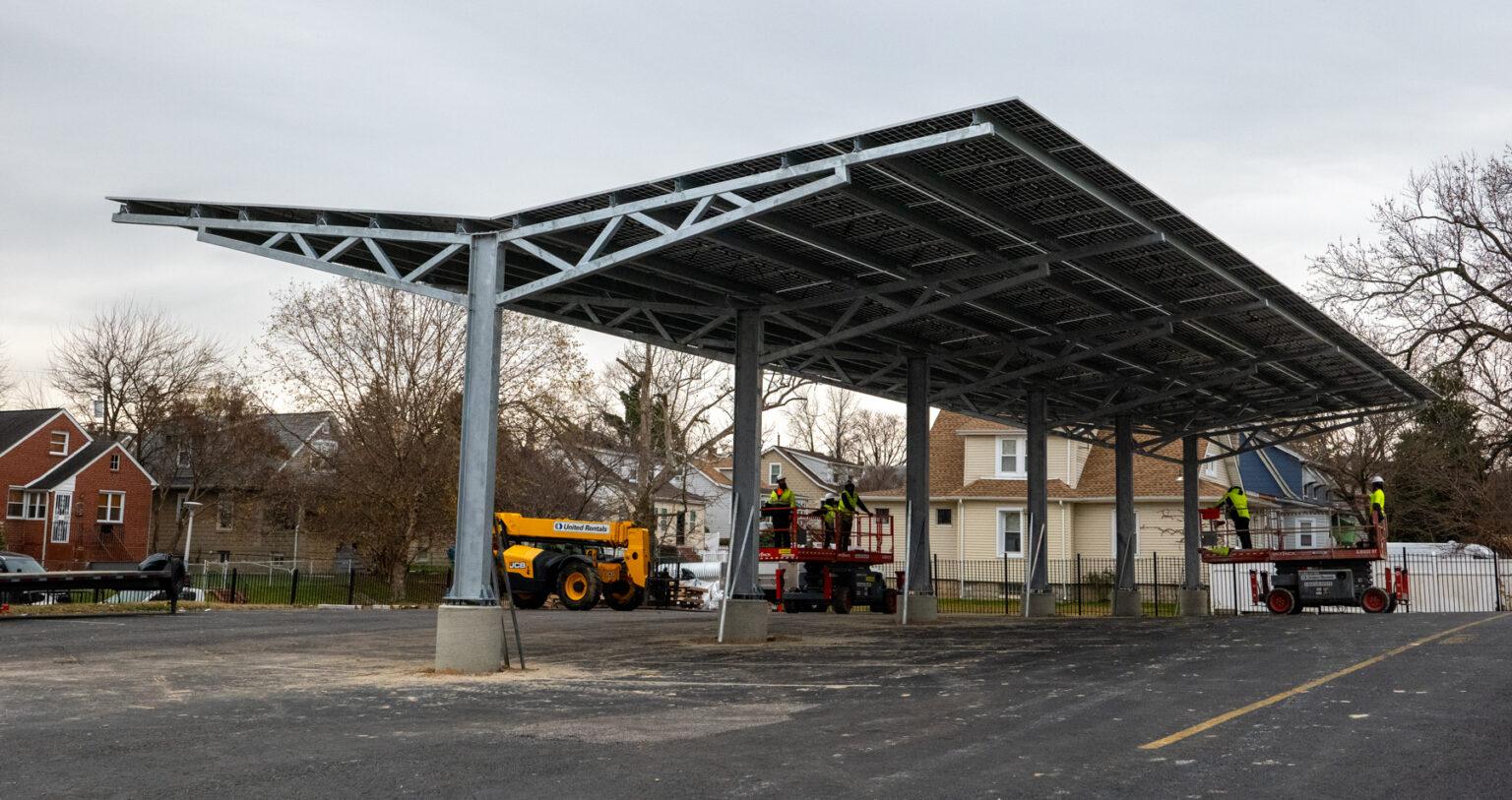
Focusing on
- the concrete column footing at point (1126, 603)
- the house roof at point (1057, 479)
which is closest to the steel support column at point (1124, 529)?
the concrete column footing at point (1126, 603)

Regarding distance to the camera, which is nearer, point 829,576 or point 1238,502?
point 1238,502

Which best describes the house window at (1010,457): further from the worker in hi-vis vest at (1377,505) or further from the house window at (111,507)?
the house window at (111,507)

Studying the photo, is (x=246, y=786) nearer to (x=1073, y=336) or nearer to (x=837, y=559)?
(x=1073, y=336)

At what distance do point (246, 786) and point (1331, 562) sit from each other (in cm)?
2741

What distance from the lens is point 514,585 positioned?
33.1m

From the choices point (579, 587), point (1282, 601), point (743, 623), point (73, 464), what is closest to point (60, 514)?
point (73, 464)

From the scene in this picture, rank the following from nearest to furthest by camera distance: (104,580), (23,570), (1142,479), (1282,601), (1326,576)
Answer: (104,580) < (1326,576) < (1282,601) < (23,570) < (1142,479)

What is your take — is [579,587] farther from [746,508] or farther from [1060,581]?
[1060,581]

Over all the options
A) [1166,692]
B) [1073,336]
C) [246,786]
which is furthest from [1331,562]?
[246,786]

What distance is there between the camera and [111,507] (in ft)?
187

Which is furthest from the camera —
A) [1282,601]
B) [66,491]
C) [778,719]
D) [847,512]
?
[66,491]

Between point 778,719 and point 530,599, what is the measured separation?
76.1 ft

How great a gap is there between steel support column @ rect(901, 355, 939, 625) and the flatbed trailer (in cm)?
1604

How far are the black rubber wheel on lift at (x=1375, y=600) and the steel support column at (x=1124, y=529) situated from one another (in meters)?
5.56
